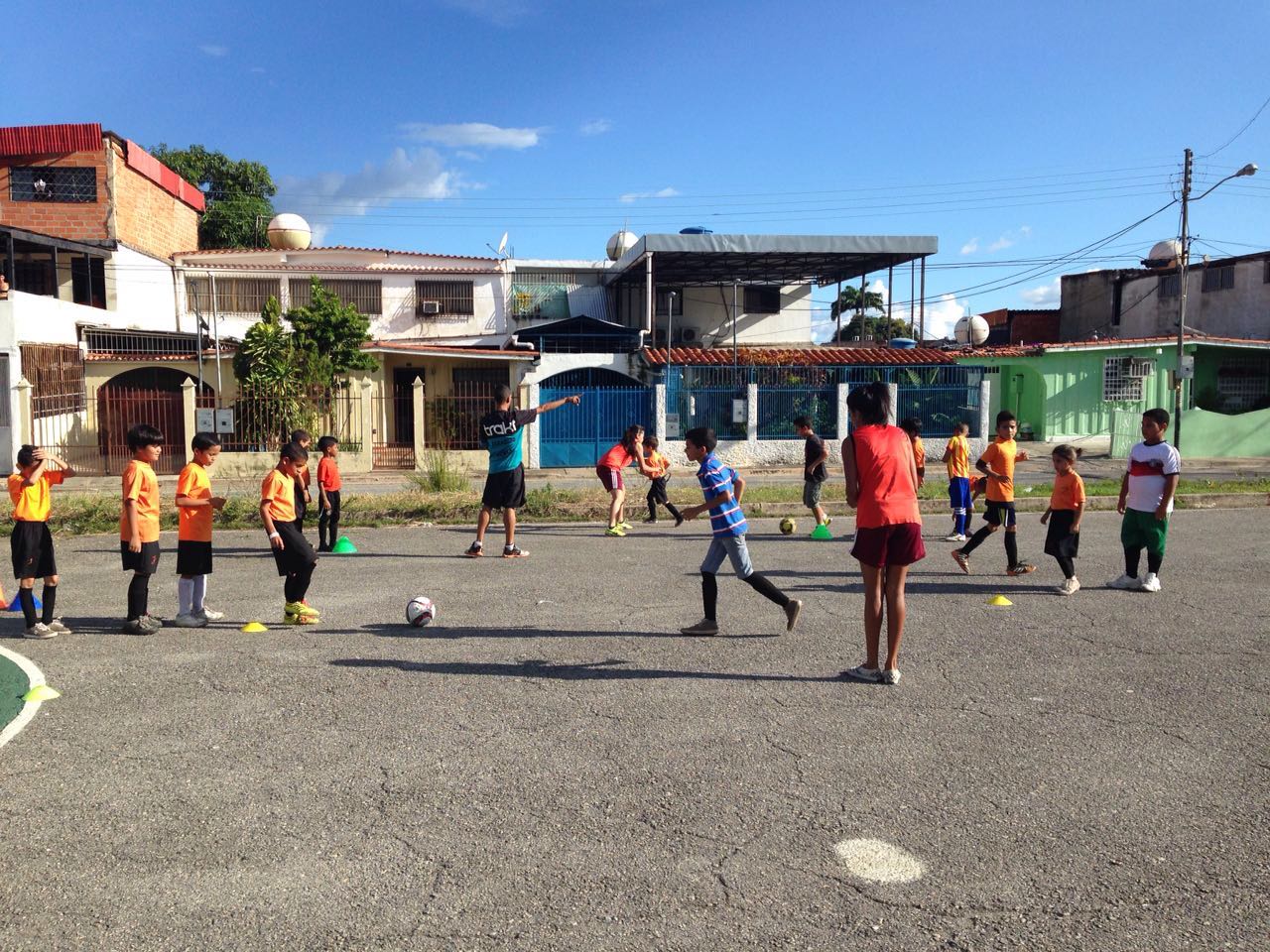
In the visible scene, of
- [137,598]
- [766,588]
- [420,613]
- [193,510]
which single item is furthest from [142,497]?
[766,588]

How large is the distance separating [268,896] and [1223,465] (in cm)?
2687

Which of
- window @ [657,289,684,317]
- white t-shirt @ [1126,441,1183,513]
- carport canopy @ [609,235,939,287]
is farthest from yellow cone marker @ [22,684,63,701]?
window @ [657,289,684,317]

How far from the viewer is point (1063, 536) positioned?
911 cm

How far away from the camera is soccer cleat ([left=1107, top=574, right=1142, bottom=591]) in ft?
29.7

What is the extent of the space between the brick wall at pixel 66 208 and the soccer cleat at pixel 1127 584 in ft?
88.5

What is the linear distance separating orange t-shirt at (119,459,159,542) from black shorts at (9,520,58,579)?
1.94 ft

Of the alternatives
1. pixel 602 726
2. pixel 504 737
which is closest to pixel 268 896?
pixel 504 737

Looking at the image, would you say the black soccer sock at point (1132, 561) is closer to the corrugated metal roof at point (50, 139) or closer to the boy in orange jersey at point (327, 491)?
the boy in orange jersey at point (327, 491)

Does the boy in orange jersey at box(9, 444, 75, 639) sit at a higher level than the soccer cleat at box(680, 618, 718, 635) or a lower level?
higher

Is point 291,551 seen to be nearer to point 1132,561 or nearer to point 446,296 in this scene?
point 1132,561

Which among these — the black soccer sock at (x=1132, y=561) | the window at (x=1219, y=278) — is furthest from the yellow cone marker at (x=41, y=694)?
the window at (x=1219, y=278)

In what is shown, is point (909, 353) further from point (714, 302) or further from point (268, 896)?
point (268, 896)

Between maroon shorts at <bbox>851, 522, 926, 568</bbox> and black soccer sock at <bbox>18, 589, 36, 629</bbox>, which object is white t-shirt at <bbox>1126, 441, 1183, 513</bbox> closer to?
maroon shorts at <bbox>851, 522, 926, 568</bbox>

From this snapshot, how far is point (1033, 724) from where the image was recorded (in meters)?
5.41
